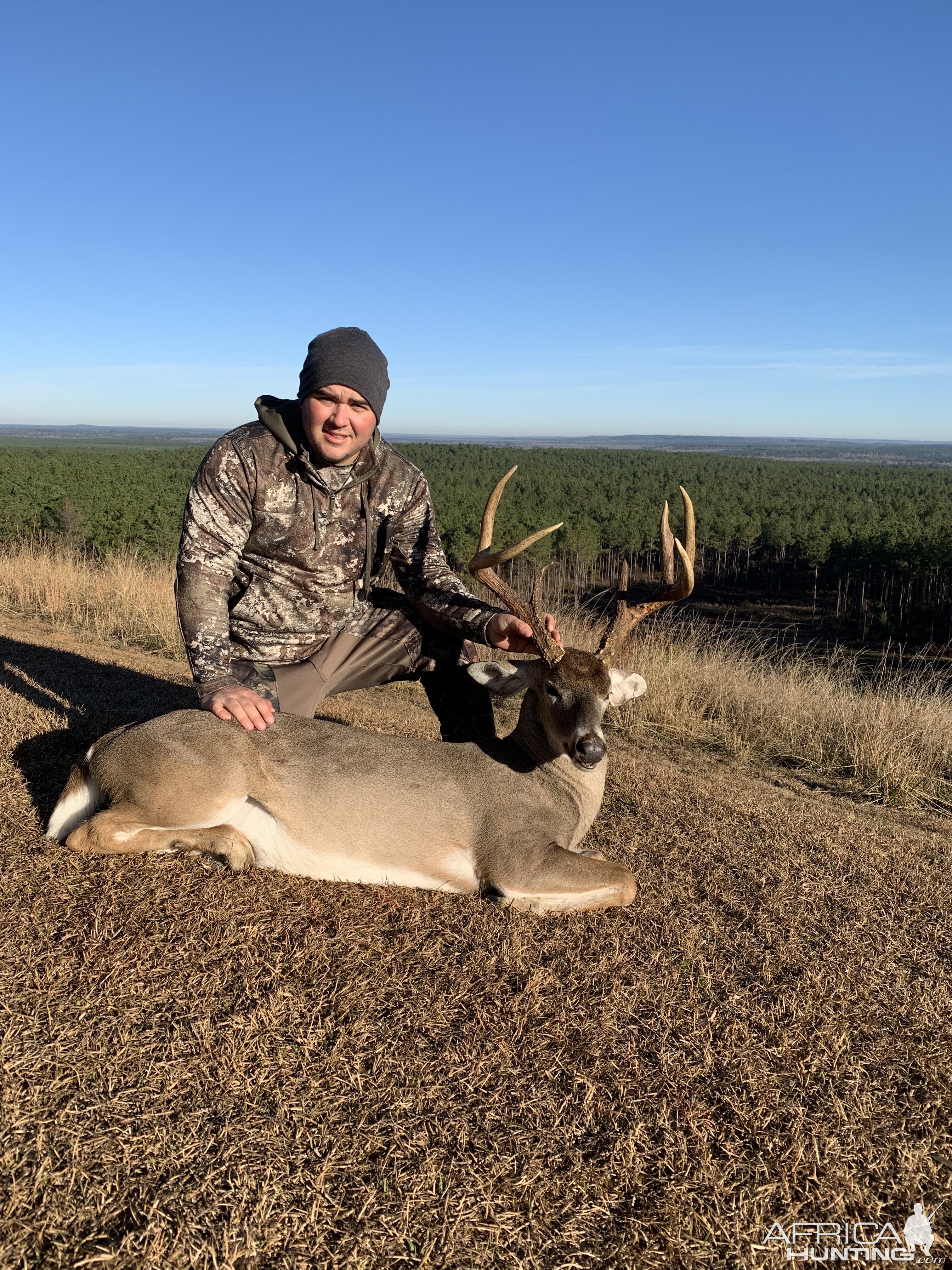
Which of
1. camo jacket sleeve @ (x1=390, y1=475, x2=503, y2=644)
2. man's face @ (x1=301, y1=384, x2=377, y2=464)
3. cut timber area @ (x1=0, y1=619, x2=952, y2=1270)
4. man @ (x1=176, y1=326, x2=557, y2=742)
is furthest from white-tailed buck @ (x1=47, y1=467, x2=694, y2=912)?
man's face @ (x1=301, y1=384, x2=377, y2=464)

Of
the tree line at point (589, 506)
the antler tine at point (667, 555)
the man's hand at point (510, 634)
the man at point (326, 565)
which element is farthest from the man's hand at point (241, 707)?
the tree line at point (589, 506)

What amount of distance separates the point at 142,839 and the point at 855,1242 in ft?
9.28

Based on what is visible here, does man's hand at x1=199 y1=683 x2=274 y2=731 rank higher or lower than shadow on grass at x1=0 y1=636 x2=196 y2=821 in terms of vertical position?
higher

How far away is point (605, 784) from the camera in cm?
508

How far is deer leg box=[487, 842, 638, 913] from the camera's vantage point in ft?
12.0

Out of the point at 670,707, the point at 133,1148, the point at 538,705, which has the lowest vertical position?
the point at 670,707

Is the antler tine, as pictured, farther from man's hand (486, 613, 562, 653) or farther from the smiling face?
man's hand (486, 613, 562, 653)

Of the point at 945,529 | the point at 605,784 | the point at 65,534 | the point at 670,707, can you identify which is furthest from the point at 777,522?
the point at 605,784

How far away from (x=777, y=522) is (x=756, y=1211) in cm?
6747

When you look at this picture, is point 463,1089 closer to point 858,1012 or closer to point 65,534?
point 858,1012

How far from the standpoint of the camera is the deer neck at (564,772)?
4305 mm

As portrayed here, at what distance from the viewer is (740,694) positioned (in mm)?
9656

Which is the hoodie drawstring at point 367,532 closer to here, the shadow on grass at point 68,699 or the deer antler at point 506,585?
the deer antler at point 506,585

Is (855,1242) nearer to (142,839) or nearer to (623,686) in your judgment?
(623,686)
